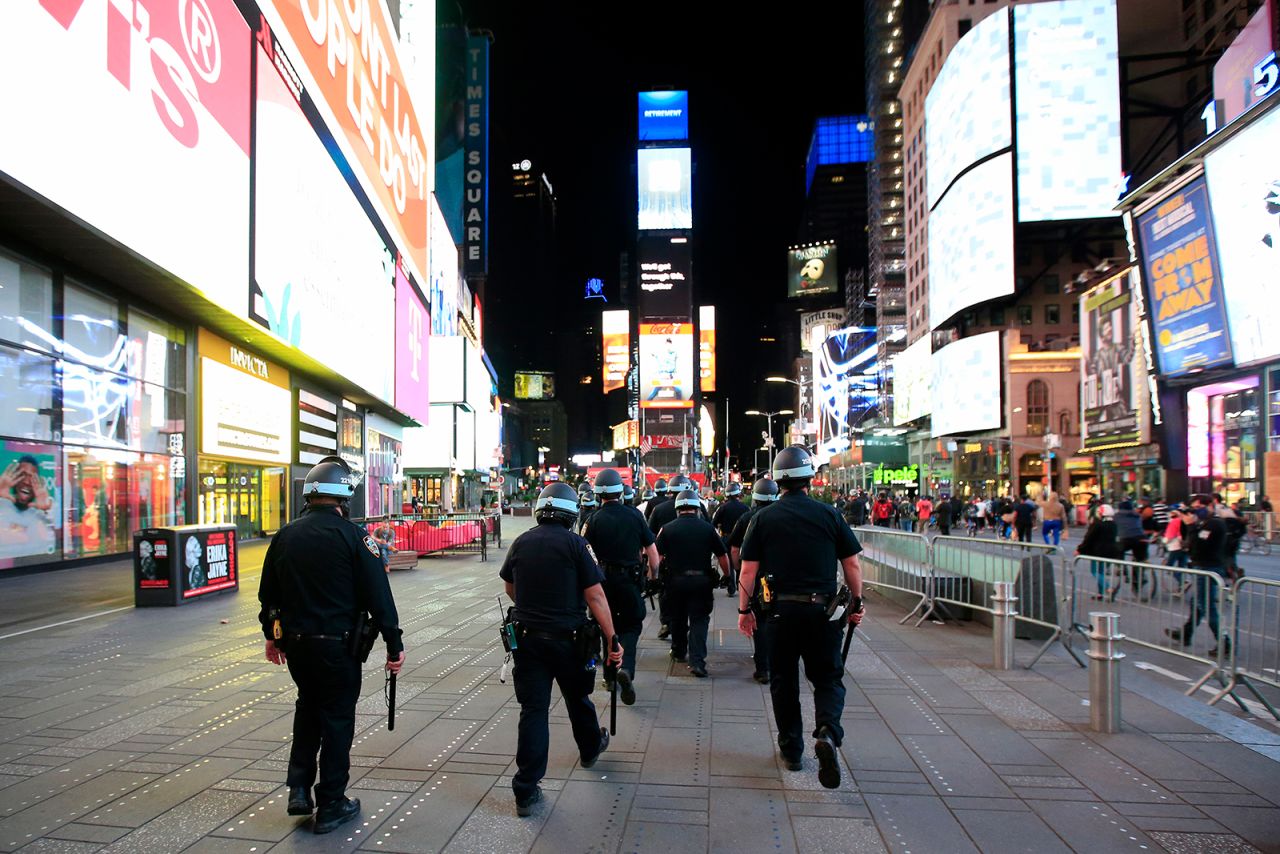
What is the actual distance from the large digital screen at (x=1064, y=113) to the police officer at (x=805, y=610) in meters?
57.4

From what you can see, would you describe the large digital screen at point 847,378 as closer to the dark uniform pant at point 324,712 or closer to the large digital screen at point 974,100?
the large digital screen at point 974,100

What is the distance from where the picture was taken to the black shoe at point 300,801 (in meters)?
3.92

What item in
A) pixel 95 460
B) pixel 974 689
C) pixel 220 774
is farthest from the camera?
pixel 95 460

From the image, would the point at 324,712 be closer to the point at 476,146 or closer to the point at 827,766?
the point at 827,766

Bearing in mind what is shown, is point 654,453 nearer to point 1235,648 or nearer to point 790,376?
point 790,376

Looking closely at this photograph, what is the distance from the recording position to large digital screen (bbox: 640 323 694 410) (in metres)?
95.8

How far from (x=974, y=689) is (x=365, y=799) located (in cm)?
514

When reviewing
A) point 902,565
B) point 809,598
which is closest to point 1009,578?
point 902,565

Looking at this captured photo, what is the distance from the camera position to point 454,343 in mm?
49188

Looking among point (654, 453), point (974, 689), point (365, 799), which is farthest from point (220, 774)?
point (654, 453)

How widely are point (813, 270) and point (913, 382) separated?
6820cm

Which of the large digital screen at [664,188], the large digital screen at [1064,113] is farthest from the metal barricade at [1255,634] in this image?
the large digital screen at [664,188]

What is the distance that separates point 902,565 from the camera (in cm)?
1183

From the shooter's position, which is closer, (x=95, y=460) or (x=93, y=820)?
(x=93, y=820)
